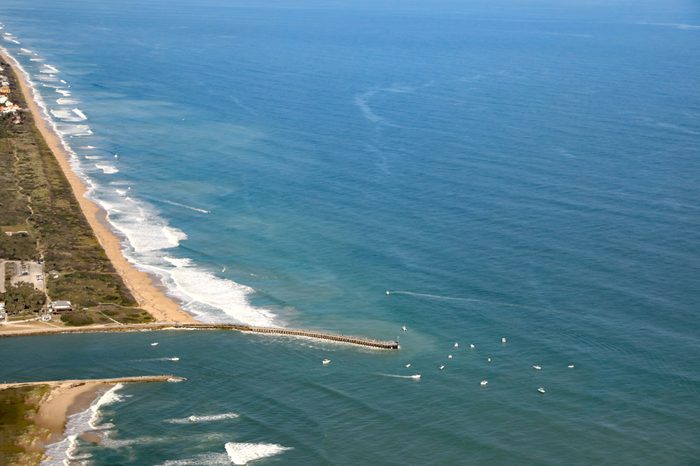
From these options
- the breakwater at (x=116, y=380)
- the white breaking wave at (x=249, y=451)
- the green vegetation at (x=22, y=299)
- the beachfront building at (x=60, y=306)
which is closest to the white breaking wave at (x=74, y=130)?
the green vegetation at (x=22, y=299)

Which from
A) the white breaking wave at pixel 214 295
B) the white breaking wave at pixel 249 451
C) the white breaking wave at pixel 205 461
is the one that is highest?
the white breaking wave at pixel 214 295

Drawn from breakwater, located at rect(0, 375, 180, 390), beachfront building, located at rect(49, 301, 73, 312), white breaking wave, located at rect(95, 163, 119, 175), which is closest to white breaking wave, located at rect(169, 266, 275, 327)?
beachfront building, located at rect(49, 301, 73, 312)

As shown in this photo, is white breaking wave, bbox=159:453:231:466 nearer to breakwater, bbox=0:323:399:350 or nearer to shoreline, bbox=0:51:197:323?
breakwater, bbox=0:323:399:350

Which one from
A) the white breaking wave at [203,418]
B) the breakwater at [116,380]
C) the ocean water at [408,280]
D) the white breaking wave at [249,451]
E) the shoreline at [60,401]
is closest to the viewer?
the white breaking wave at [249,451]

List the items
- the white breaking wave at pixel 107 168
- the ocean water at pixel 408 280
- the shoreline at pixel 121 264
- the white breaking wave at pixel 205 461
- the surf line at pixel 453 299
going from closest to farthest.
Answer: the white breaking wave at pixel 205 461, the ocean water at pixel 408 280, the surf line at pixel 453 299, the shoreline at pixel 121 264, the white breaking wave at pixel 107 168

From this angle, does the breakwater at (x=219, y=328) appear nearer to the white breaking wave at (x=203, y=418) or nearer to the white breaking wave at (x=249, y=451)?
the white breaking wave at (x=203, y=418)

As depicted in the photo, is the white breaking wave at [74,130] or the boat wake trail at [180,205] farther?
the white breaking wave at [74,130]

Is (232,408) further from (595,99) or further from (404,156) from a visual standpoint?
(595,99)
